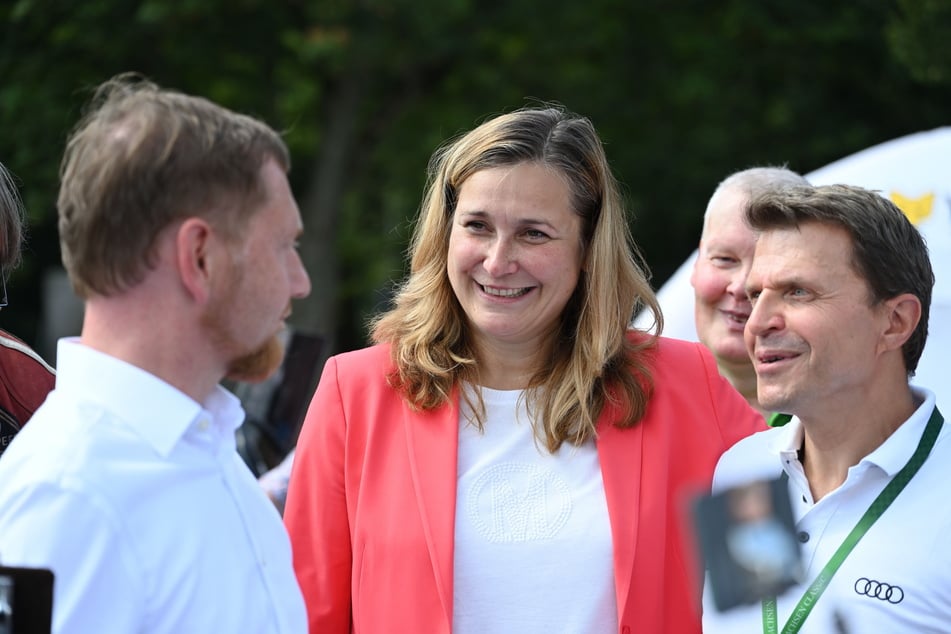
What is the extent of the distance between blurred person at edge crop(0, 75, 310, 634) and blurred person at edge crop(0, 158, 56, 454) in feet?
2.63

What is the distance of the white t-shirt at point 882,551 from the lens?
2.33 meters

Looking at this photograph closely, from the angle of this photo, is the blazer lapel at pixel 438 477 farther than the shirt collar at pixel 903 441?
Yes

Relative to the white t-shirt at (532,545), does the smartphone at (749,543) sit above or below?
above

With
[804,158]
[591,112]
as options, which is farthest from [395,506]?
[591,112]

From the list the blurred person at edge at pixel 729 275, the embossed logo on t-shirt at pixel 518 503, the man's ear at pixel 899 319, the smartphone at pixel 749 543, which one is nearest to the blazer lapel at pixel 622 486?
the embossed logo on t-shirt at pixel 518 503

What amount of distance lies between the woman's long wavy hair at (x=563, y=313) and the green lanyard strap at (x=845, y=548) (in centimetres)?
57

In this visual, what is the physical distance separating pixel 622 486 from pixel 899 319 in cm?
71

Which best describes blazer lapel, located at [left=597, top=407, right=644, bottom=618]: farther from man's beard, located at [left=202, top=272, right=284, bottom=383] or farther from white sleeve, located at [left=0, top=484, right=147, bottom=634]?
white sleeve, located at [left=0, top=484, right=147, bottom=634]

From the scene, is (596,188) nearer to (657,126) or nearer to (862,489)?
(862,489)

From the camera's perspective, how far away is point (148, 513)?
66.3 inches

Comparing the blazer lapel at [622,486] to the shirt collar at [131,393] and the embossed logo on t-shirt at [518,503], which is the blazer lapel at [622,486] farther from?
the shirt collar at [131,393]

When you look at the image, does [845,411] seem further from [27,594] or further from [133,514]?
[27,594]

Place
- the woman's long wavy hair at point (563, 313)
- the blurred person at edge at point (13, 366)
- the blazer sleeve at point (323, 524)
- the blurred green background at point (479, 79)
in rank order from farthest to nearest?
1. the blurred green background at point (479, 79)
2. the woman's long wavy hair at point (563, 313)
3. the blazer sleeve at point (323, 524)
4. the blurred person at edge at point (13, 366)

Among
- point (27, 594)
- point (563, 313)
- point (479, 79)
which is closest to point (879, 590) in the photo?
point (563, 313)
